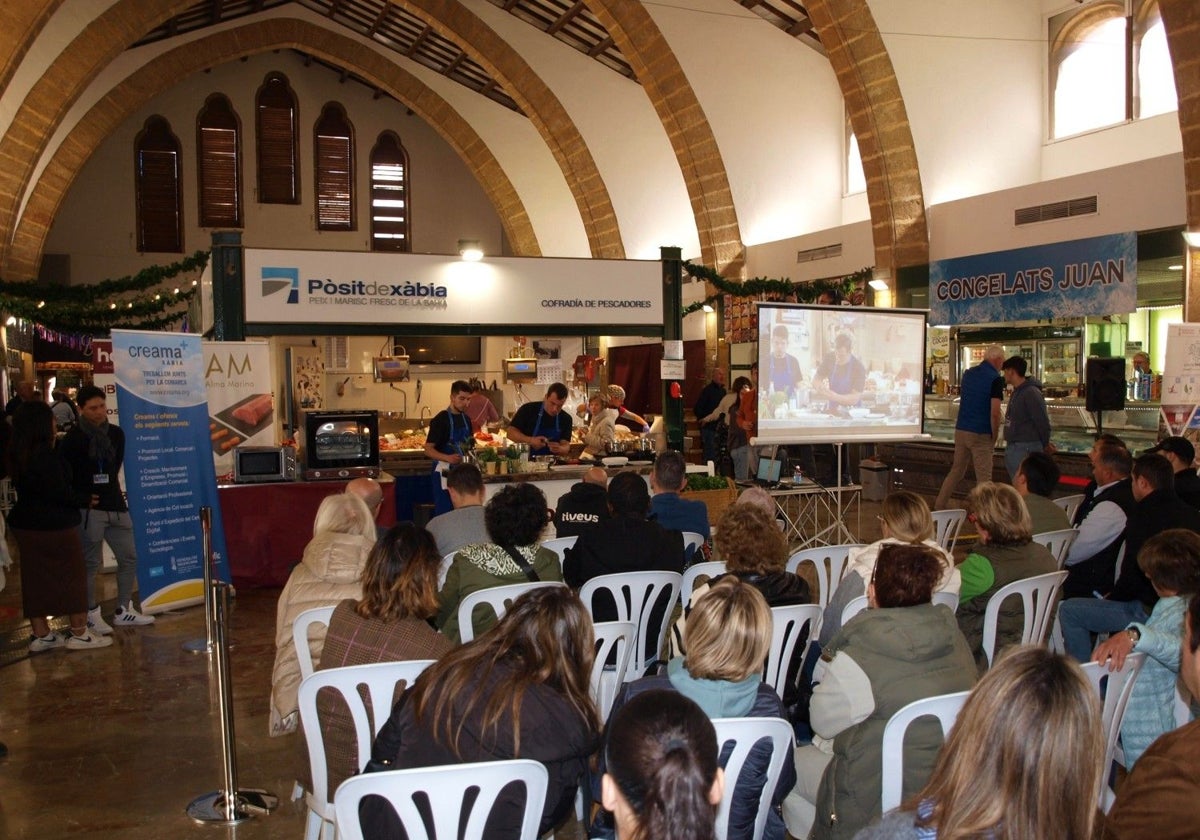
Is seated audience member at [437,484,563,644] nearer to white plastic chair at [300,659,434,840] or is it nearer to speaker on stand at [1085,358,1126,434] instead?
white plastic chair at [300,659,434,840]

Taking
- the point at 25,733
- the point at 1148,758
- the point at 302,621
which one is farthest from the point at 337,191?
the point at 1148,758

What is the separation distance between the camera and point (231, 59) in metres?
18.5

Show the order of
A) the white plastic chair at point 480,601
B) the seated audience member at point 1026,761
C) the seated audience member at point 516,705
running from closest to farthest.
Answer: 1. the seated audience member at point 1026,761
2. the seated audience member at point 516,705
3. the white plastic chair at point 480,601

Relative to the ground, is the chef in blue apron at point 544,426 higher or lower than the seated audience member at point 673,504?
higher

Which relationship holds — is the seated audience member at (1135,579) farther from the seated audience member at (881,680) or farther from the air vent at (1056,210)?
the air vent at (1056,210)

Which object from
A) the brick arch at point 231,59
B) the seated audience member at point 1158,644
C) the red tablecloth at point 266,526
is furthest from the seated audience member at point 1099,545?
the brick arch at point 231,59

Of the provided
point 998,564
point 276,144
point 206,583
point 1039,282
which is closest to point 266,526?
point 206,583

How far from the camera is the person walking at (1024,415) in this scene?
8.44 meters

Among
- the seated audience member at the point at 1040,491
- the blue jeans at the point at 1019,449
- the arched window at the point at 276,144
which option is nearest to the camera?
the seated audience member at the point at 1040,491

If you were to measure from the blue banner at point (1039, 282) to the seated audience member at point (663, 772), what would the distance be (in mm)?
8835

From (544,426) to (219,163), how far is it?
13.1m

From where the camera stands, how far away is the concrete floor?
11.4ft

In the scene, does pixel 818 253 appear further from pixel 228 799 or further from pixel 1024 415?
pixel 228 799

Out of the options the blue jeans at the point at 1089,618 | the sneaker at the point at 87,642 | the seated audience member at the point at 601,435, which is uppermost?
the seated audience member at the point at 601,435
